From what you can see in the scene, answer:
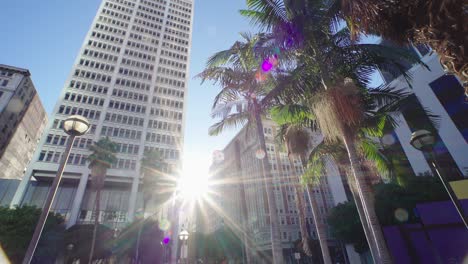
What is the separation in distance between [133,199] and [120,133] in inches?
659

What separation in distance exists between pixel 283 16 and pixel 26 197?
5801 centimetres

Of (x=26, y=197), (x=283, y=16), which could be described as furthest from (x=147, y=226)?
(x=283, y=16)

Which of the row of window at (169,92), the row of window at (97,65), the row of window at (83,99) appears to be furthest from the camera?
the row of window at (169,92)

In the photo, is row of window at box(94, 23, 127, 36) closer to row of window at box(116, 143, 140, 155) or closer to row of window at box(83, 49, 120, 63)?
row of window at box(83, 49, 120, 63)

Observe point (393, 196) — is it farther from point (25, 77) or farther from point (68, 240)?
point (25, 77)

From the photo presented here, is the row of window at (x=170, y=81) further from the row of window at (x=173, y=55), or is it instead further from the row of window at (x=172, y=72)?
the row of window at (x=173, y=55)

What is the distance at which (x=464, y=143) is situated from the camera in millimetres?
24359

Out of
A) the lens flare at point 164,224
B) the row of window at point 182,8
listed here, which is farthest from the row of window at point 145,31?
the lens flare at point 164,224

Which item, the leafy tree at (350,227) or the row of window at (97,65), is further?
the row of window at (97,65)

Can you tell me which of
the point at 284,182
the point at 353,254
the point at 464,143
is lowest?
the point at 353,254

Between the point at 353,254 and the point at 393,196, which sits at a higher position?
the point at 393,196

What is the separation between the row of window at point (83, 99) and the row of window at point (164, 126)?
1284cm

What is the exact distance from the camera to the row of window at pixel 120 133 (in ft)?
168

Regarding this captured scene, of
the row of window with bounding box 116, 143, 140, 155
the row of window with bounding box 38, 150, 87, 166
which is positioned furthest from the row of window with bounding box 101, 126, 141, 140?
the row of window with bounding box 38, 150, 87, 166
